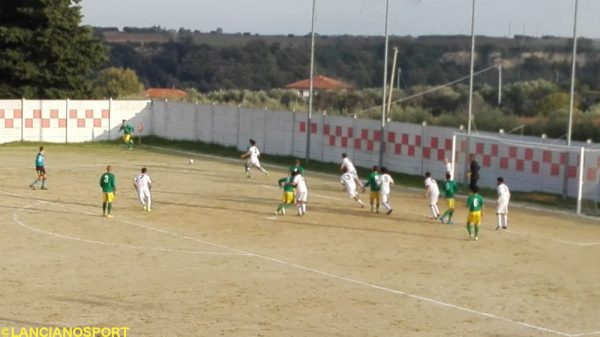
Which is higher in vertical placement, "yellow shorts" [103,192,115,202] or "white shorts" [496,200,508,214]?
"white shorts" [496,200,508,214]

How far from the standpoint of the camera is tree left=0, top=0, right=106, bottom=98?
6034cm

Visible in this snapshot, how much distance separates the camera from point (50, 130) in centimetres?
5653

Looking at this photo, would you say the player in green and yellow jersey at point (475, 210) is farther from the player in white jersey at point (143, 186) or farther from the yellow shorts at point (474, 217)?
the player in white jersey at point (143, 186)

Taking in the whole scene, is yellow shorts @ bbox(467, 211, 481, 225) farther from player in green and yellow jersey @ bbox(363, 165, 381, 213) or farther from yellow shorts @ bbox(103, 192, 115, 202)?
yellow shorts @ bbox(103, 192, 115, 202)

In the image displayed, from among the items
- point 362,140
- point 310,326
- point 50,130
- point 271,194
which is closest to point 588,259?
point 310,326

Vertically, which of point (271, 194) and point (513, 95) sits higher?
point (513, 95)

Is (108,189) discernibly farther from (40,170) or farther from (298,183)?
(40,170)

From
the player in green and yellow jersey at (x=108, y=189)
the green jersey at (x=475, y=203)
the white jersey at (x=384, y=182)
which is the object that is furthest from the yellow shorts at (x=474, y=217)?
the player in green and yellow jersey at (x=108, y=189)

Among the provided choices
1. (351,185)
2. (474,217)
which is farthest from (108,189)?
(474,217)

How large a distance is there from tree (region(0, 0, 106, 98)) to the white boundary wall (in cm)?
482

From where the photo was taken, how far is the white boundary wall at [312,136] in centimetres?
3781

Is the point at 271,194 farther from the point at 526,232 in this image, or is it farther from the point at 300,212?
the point at 526,232

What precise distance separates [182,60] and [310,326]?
421 ft

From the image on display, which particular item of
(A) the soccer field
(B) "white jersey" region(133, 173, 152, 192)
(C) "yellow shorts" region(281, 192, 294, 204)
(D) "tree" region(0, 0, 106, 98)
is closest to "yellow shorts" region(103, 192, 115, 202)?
(A) the soccer field
